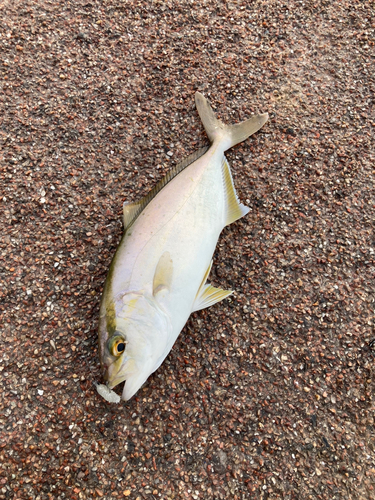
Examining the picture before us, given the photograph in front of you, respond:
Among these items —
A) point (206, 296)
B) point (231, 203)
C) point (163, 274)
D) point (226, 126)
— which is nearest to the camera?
point (163, 274)

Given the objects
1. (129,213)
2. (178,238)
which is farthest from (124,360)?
(129,213)

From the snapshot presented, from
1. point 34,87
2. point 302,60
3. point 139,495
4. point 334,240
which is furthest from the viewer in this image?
point 302,60

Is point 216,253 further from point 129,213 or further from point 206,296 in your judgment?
point 129,213

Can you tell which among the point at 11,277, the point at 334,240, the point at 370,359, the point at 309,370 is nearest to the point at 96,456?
the point at 11,277

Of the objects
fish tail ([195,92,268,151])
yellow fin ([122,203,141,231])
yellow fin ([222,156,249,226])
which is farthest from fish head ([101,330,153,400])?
fish tail ([195,92,268,151])

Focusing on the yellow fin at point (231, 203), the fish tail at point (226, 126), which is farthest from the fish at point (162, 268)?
the fish tail at point (226, 126)

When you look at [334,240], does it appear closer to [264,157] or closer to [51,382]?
[264,157]

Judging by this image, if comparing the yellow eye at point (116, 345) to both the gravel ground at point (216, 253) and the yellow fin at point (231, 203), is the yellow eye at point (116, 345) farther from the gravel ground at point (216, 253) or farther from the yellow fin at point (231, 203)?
the yellow fin at point (231, 203)
